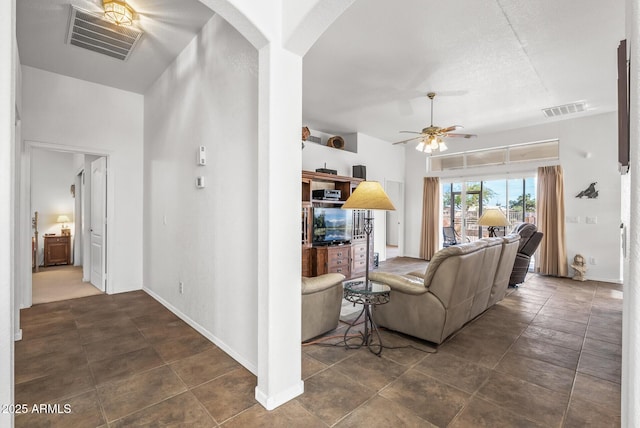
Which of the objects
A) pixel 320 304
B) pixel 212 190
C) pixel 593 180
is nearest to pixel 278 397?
pixel 320 304

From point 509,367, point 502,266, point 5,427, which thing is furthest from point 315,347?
point 502,266

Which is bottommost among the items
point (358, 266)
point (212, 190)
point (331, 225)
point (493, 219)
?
point (358, 266)

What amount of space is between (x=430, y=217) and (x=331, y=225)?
3307 millimetres

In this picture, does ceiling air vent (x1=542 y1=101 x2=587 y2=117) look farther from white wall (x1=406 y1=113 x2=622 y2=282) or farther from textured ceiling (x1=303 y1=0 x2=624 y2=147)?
white wall (x1=406 y1=113 x2=622 y2=282)

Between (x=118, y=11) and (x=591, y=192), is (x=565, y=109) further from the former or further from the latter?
(x=118, y=11)

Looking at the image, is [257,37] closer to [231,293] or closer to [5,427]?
[231,293]

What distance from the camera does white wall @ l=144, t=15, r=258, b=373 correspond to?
2.39 m

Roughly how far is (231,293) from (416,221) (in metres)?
6.49

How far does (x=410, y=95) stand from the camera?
4.72 meters

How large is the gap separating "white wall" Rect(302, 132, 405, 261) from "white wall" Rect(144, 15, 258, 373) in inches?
109

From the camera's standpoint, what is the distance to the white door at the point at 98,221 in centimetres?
443

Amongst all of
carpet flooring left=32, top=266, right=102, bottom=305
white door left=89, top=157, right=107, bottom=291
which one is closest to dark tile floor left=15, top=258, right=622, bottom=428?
carpet flooring left=32, top=266, right=102, bottom=305

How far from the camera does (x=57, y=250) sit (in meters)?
6.40

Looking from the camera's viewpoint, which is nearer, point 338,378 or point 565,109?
point 338,378
